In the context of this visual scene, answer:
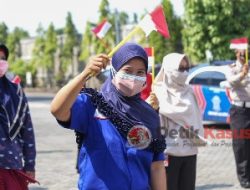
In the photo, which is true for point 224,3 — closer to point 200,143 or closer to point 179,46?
point 179,46

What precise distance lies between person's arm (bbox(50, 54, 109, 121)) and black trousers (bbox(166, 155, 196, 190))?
2379mm

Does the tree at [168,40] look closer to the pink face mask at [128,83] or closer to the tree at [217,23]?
the tree at [217,23]

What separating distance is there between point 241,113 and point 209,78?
6013 mm

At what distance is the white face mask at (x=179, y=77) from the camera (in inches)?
197

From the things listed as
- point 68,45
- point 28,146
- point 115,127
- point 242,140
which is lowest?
point 242,140

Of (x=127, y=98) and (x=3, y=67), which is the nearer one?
(x=127, y=98)

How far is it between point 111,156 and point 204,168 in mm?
6220

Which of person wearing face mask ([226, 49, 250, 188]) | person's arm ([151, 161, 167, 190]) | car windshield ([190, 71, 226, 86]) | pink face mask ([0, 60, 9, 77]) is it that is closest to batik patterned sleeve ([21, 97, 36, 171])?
pink face mask ([0, 60, 9, 77])

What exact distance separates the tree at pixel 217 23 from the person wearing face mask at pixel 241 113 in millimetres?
15805

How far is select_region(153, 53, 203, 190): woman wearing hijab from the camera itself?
15.9 ft

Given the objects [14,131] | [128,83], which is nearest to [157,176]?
[128,83]

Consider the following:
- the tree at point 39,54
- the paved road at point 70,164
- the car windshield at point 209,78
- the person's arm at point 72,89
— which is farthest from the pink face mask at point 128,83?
the tree at point 39,54

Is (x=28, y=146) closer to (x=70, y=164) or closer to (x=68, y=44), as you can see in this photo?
(x=70, y=164)

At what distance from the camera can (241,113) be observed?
732cm
